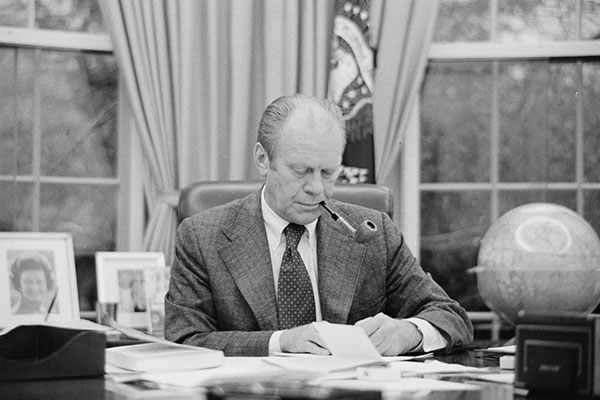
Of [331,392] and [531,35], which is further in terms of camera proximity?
[531,35]

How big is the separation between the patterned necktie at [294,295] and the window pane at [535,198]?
156 centimetres

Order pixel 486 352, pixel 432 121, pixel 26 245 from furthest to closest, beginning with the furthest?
1. pixel 432 121
2. pixel 26 245
3. pixel 486 352

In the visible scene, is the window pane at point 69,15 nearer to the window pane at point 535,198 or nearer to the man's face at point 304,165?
the man's face at point 304,165

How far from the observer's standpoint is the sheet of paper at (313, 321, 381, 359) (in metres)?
1.91

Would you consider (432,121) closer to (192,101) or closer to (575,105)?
(575,105)

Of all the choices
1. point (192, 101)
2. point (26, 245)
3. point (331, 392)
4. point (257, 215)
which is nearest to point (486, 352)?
point (257, 215)

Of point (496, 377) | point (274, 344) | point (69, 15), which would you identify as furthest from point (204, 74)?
point (496, 377)

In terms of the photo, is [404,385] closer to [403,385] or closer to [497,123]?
[403,385]

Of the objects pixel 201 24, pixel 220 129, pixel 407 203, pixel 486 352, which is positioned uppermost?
pixel 201 24

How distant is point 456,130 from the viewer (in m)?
3.78

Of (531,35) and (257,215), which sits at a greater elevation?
(531,35)

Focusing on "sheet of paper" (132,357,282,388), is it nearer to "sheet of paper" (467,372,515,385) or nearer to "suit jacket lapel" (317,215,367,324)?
"sheet of paper" (467,372,515,385)

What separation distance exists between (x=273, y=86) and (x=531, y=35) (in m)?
1.09

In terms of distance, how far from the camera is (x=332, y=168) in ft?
8.05
